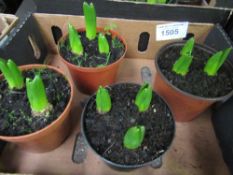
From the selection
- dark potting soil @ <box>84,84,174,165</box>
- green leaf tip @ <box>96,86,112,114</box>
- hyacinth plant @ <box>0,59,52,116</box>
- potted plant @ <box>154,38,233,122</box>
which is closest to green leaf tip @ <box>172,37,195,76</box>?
potted plant @ <box>154,38,233,122</box>

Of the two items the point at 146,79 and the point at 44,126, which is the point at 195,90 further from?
the point at 44,126

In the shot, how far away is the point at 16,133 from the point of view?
0.52 m

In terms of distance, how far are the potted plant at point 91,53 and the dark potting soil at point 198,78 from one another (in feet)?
0.45

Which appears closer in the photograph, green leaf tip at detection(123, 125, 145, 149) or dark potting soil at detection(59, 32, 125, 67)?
green leaf tip at detection(123, 125, 145, 149)

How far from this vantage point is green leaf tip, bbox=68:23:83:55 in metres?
0.62

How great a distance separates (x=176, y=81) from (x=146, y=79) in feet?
0.67

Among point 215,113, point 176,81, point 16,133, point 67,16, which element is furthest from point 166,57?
point 16,133

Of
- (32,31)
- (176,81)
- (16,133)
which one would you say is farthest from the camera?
(32,31)

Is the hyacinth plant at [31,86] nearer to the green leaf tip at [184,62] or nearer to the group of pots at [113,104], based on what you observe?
the group of pots at [113,104]

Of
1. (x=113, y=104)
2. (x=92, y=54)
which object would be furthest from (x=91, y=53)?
(x=113, y=104)

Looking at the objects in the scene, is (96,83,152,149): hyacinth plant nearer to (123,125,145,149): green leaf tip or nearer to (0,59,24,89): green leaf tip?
(123,125,145,149): green leaf tip

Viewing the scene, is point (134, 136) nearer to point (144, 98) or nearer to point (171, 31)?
point (144, 98)

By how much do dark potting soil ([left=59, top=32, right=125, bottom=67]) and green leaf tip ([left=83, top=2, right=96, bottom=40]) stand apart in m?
0.02

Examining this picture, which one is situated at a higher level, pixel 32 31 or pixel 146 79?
pixel 32 31
